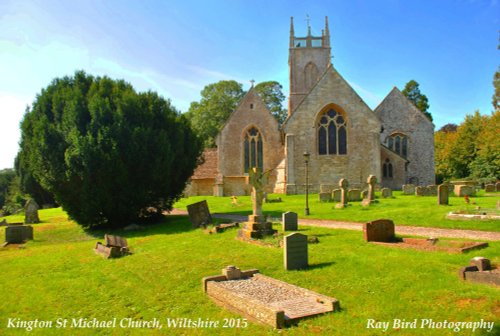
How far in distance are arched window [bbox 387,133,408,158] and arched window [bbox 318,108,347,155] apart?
7.16 meters

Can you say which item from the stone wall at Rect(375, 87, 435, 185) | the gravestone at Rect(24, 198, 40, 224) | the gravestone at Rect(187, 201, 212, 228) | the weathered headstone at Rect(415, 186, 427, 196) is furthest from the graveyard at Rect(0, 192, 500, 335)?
the stone wall at Rect(375, 87, 435, 185)

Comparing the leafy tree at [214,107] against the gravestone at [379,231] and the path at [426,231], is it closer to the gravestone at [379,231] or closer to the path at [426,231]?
the path at [426,231]

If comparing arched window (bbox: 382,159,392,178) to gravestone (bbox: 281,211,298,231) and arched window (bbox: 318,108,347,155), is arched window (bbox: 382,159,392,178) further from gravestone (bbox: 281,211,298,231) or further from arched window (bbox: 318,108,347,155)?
gravestone (bbox: 281,211,298,231)

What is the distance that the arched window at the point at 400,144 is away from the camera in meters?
37.6

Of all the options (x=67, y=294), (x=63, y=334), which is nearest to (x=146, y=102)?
(x=67, y=294)

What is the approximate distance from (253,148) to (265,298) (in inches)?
1280

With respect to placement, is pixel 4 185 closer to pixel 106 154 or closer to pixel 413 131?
pixel 106 154

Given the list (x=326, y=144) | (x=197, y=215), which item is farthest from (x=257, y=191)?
(x=326, y=144)

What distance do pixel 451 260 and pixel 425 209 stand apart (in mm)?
9296

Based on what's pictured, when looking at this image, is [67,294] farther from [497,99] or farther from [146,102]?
[497,99]

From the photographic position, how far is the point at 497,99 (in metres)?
38.7

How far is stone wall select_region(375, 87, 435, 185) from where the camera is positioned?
3716cm

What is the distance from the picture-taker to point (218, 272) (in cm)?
1013

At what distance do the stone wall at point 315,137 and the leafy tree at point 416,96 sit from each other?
22.7 m
